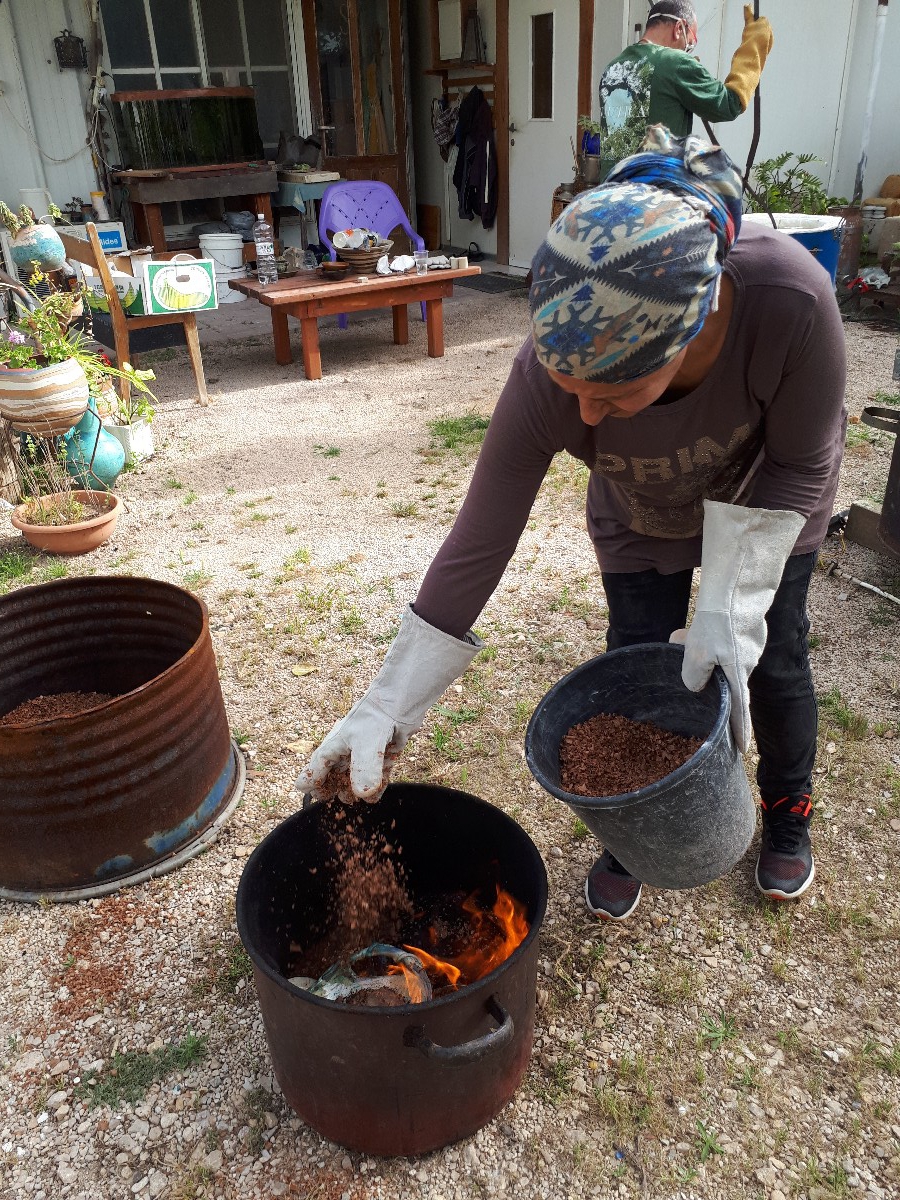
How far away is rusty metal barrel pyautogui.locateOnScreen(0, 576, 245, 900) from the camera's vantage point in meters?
2.09

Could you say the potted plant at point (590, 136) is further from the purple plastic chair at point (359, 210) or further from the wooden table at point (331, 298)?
the wooden table at point (331, 298)

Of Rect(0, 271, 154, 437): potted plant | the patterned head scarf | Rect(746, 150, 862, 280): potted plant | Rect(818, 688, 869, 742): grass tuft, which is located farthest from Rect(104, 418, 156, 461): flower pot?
Rect(746, 150, 862, 280): potted plant

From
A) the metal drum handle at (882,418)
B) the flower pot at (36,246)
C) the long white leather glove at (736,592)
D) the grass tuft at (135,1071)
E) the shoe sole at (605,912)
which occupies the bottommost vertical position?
the grass tuft at (135,1071)

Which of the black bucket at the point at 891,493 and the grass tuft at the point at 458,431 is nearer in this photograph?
the black bucket at the point at 891,493

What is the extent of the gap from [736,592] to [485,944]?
931mm

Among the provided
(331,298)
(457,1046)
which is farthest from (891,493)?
(331,298)

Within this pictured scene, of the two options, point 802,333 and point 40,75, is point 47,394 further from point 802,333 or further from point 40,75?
point 40,75

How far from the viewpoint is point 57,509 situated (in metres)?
3.95

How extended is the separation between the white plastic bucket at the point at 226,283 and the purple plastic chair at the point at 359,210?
125cm

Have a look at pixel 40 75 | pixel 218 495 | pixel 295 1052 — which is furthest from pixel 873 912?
pixel 40 75

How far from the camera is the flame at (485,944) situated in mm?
1797

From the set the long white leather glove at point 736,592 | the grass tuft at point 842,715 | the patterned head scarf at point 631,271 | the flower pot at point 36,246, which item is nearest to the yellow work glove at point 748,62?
the flower pot at point 36,246

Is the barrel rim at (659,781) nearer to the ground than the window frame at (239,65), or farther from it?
nearer to the ground

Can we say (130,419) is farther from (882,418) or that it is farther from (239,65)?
(239,65)
